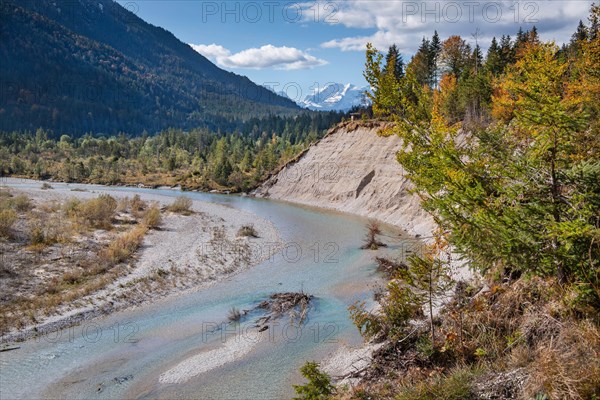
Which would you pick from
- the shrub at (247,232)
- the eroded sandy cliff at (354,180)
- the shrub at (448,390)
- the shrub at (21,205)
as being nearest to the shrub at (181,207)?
the shrub at (247,232)

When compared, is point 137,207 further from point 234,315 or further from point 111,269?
point 234,315

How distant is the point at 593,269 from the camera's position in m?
6.43

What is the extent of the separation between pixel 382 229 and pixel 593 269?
32.0 meters

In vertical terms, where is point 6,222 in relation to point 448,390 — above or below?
above

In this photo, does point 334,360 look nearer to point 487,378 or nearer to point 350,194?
point 487,378

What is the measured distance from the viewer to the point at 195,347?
15562mm

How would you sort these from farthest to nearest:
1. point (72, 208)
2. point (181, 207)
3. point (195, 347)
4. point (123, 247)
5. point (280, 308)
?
point (181, 207)
point (72, 208)
point (123, 247)
point (280, 308)
point (195, 347)

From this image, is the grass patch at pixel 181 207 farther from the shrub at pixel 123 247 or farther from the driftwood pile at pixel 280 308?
the driftwood pile at pixel 280 308

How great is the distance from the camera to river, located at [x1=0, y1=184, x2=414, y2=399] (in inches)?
506

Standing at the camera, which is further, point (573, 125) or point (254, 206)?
point (254, 206)

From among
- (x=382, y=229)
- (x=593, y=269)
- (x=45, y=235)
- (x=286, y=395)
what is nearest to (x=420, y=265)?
(x=593, y=269)

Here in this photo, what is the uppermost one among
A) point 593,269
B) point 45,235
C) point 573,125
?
point 573,125

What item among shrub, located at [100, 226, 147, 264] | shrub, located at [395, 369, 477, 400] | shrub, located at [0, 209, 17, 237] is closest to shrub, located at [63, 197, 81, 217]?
shrub, located at [100, 226, 147, 264]

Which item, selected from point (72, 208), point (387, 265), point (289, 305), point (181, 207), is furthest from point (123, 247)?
point (181, 207)
